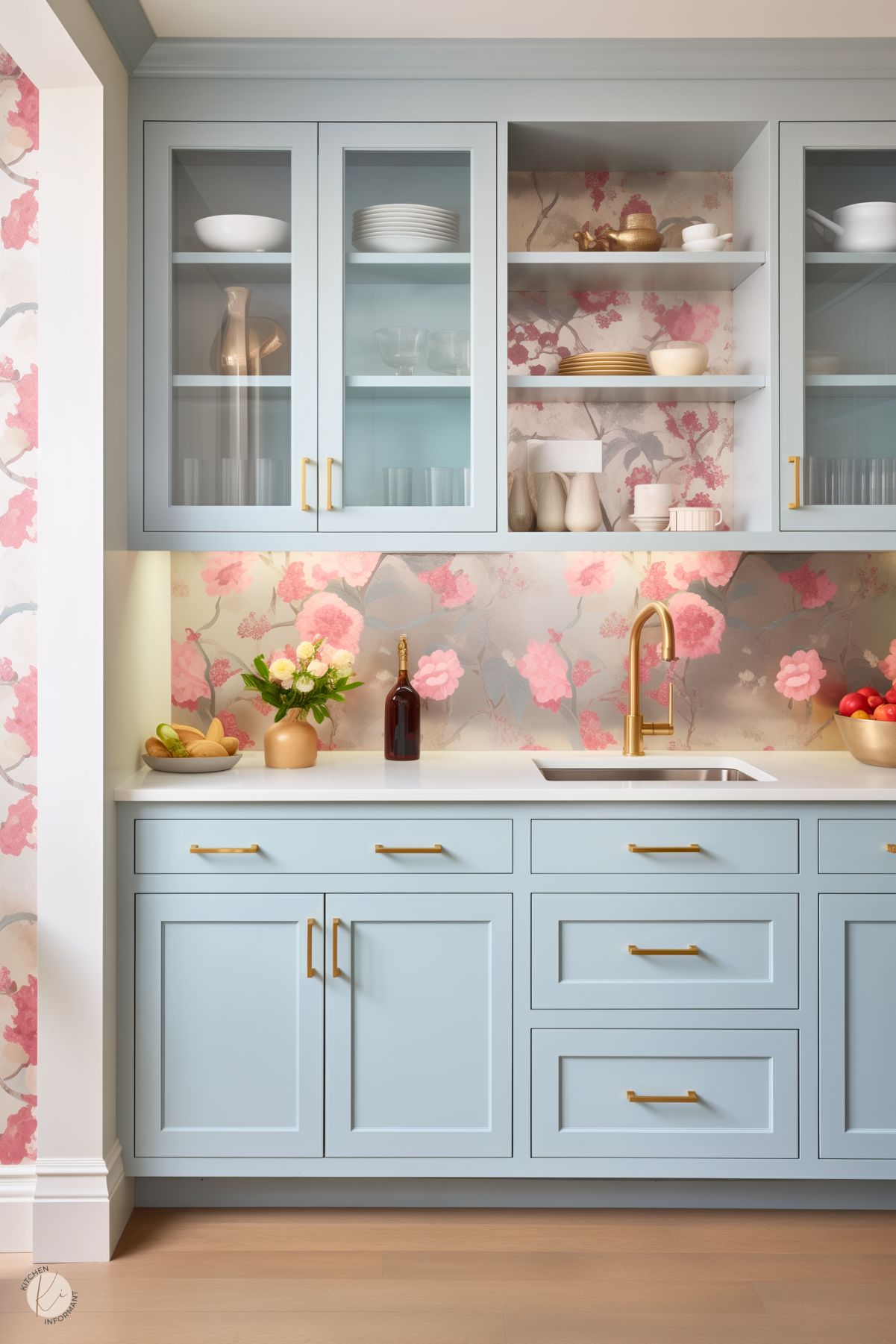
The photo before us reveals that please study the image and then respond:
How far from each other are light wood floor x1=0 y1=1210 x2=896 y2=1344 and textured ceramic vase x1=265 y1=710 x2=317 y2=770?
0.98 meters

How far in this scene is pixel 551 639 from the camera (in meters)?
2.72

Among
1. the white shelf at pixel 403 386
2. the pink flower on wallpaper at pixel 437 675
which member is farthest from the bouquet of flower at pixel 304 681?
the white shelf at pixel 403 386

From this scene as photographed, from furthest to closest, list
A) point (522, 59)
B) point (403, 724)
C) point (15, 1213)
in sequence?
point (403, 724) < point (522, 59) < point (15, 1213)

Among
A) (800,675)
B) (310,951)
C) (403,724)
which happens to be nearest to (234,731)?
(403,724)

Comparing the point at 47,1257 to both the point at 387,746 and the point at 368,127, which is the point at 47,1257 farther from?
the point at 368,127

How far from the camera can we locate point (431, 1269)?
81.2 inches

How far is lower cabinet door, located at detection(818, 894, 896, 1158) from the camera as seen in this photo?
2191mm

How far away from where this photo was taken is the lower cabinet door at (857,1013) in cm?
219

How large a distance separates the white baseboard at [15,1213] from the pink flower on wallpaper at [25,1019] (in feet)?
0.84

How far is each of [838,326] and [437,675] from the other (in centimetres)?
126

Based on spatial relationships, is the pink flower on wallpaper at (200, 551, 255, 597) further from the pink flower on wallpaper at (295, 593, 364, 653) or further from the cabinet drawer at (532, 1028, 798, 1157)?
the cabinet drawer at (532, 1028, 798, 1157)

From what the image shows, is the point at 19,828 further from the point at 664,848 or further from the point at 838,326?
the point at 838,326

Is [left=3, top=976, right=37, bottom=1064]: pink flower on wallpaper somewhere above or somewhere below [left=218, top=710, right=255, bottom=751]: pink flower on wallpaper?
below

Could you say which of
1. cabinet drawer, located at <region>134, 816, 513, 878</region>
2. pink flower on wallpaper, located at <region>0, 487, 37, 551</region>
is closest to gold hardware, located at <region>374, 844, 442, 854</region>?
cabinet drawer, located at <region>134, 816, 513, 878</region>
